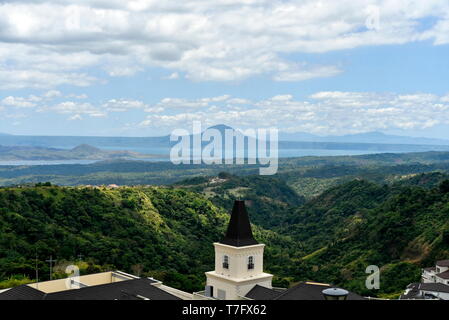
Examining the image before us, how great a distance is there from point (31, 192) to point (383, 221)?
4942 centimetres

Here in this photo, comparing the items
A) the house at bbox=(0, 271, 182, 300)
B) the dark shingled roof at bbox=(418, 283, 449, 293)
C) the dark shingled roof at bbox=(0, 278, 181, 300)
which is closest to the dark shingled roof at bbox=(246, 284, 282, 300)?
the house at bbox=(0, 271, 182, 300)

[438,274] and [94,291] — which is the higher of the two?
[94,291]

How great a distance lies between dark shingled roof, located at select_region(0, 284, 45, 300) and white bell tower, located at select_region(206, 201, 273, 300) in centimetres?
947

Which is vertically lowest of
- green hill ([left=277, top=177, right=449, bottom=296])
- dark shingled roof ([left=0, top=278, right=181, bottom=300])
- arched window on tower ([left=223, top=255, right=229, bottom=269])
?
green hill ([left=277, top=177, right=449, bottom=296])

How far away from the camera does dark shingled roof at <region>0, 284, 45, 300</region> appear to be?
2516 cm

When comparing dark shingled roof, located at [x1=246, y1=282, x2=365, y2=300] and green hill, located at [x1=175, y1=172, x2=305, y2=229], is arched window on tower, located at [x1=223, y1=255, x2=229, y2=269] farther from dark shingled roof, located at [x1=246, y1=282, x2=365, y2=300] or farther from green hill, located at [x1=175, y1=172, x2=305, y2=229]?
green hill, located at [x1=175, y1=172, x2=305, y2=229]

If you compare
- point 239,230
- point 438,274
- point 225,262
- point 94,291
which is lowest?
point 438,274

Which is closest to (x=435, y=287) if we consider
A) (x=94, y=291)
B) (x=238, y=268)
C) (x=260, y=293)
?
(x=260, y=293)

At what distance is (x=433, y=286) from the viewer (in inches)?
1711

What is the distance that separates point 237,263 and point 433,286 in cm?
2326

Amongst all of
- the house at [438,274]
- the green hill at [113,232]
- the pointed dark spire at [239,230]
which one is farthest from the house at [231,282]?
the house at [438,274]

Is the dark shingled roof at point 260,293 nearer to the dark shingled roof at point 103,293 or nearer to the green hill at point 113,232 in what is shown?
the dark shingled roof at point 103,293

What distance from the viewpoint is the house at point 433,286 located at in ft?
137

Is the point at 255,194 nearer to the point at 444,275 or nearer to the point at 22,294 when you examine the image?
the point at 444,275
